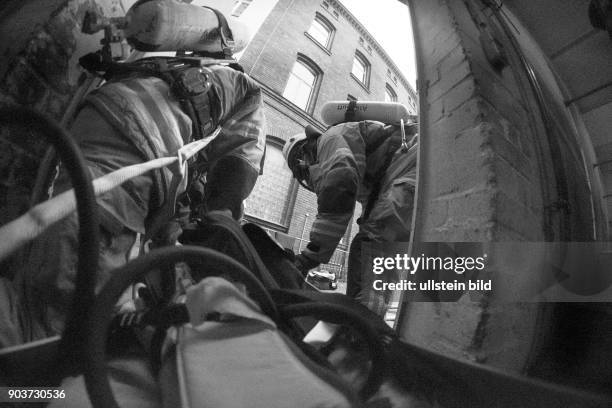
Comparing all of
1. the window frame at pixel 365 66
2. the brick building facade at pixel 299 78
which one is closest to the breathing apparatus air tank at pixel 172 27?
the brick building facade at pixel 299 78

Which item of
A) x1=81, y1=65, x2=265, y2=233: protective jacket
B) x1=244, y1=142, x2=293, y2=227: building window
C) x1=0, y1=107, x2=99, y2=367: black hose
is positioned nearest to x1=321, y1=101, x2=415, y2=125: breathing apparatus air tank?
x1=81, y1=65, x2=265, y2=233: protective jacket

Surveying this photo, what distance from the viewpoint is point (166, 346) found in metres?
0.34

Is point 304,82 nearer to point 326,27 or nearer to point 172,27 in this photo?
point 326,27

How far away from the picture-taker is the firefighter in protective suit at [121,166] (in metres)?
0.46

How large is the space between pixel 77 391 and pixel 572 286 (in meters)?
0.99

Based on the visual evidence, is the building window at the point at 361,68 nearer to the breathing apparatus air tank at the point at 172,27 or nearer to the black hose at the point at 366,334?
the breathing apparatus air tank at the point at 172,27

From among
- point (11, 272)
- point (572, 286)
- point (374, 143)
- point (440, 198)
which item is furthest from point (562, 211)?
point (11, 272)

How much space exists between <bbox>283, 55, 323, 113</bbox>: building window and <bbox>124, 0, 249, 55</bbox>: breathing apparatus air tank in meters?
4.79

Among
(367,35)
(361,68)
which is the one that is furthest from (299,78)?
(367,35)

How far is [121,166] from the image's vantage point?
58 centimetres

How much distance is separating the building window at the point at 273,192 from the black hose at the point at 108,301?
3976mm

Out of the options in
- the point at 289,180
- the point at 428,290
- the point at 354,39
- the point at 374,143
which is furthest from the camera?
the point at 354,39

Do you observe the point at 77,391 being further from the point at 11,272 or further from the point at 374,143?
the point at 374,143

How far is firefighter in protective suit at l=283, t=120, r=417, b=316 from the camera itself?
131 centimetres
